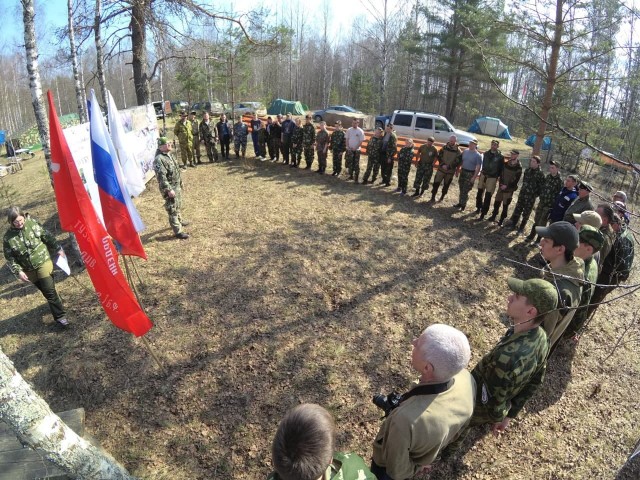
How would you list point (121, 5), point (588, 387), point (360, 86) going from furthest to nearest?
1. point (360, 86)
2. point (121, 5)
3. point (588, 387)

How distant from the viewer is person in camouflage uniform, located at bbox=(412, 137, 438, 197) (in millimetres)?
9117

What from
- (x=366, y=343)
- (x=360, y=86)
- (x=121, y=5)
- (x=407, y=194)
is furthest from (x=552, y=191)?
(x=360, y=86)

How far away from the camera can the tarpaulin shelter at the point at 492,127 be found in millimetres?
25469

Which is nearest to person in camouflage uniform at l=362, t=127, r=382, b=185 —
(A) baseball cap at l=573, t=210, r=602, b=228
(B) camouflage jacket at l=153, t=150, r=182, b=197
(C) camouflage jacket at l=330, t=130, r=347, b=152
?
(C) camouflage jacket at l=330, t=130, r=347, b=152

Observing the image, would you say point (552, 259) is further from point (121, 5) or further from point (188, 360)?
point (121, 5)

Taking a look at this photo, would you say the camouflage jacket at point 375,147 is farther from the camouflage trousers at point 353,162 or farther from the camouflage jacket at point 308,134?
the camouflage jacket at point 308,134

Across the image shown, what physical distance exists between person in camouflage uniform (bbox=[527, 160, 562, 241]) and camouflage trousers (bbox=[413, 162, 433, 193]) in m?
2.73

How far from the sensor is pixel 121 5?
10.1 m

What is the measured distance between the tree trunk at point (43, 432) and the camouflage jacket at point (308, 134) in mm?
9992

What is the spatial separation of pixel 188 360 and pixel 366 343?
2.25 metres

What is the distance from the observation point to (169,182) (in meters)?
7.00

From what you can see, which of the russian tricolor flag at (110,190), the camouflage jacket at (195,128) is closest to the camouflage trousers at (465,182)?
the russian tricolor flag at (110,190)

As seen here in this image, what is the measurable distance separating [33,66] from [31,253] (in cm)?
304

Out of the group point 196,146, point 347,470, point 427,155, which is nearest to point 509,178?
point 427,155
